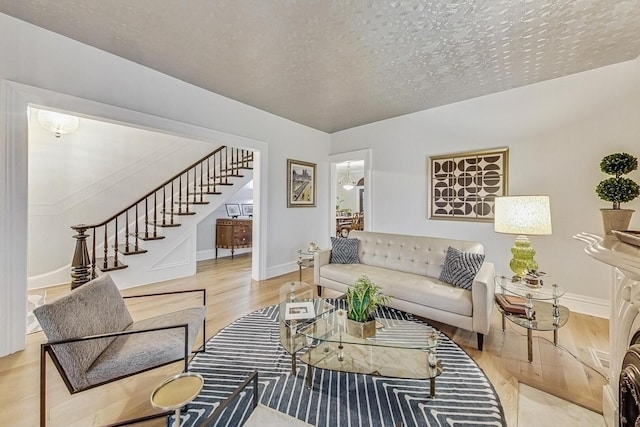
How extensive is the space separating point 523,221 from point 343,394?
7.18 feet

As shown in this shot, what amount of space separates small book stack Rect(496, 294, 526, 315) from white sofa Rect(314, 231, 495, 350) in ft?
0.35

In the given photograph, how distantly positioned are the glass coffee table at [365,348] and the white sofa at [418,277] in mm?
486

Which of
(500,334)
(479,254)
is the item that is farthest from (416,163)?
(500,334)

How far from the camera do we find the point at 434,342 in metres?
1.72

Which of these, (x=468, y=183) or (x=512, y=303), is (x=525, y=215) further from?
(x=468, y=183)

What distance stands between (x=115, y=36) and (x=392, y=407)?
3.75 metres

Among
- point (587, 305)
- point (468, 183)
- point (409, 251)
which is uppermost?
point (468, 183)

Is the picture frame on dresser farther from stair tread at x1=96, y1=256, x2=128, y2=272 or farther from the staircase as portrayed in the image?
stair tread at x1=96, y1=256, x2=128, y2=272

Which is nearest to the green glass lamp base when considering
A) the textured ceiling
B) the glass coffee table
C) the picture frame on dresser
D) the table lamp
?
the table lamp

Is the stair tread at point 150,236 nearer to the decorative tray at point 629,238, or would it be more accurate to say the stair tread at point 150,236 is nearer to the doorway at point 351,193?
the doorway at point 351,193

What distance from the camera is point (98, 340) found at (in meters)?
1.59

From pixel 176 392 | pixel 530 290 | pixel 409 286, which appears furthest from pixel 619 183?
pixel 176 392

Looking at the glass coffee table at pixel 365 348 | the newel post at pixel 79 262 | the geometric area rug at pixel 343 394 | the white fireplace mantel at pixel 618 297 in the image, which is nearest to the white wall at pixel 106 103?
the newel post at pixel 79 262

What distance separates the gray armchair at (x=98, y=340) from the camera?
1.34m
